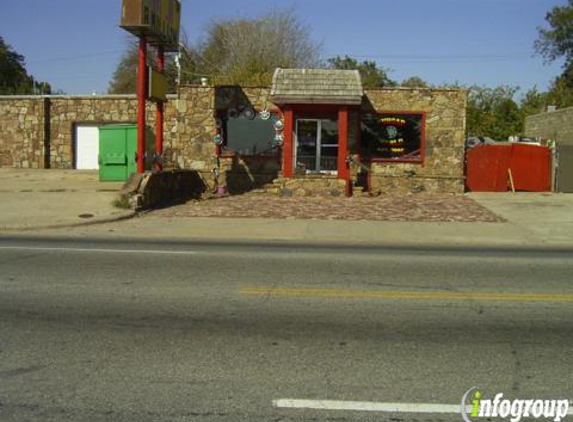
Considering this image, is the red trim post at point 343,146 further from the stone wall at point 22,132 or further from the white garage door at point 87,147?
the stone wall at point 22,132

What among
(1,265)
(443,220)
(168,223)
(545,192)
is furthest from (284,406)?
(545,192)

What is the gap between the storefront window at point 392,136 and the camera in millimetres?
22156

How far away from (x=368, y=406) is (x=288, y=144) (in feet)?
55.0

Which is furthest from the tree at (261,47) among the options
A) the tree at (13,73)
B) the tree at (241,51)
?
Result: the tree at (13,73)

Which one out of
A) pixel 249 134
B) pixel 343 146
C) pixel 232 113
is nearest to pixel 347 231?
pixel 343 146

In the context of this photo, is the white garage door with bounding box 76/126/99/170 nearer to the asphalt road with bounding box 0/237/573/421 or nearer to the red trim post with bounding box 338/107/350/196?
the red trim post with bounding box 338/107/350/196

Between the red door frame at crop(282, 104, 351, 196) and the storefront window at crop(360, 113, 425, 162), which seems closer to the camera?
the red door frame at crop(282, 104, 351, 196)

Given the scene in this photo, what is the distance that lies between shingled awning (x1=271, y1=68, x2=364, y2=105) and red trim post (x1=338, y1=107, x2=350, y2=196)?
0.48 meters

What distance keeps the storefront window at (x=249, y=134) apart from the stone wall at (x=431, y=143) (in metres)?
3.39

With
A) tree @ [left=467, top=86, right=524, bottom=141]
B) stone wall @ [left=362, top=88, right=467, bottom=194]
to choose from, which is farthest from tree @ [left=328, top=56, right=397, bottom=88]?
stone wall @ [left=362, top=88, right=467, bottom=194]

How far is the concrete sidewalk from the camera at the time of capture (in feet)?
47.9

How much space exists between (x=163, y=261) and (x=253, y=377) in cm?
528

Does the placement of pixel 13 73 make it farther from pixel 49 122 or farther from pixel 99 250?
pixel 99 250

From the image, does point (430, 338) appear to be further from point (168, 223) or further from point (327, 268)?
→ point (168, 223)
